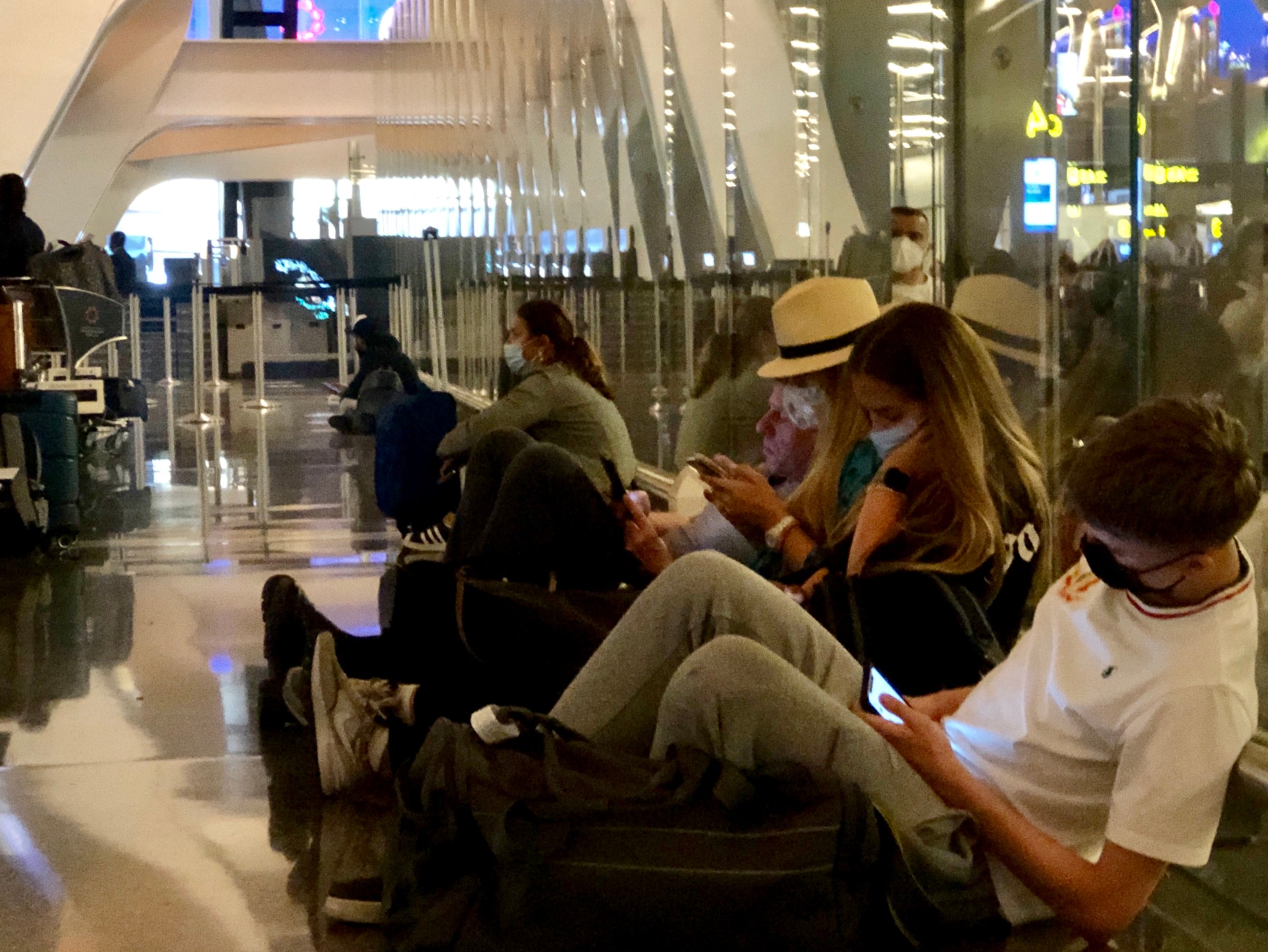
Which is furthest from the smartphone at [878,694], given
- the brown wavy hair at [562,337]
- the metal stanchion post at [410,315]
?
the metal stanchion post at [410,315]

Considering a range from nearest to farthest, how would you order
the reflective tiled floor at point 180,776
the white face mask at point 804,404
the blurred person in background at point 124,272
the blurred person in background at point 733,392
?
the reflective tiled floor at point 180,776 < the white face mask at point 804,404 < the blurred person in background at point 733,392 < the blurred person in background at point 124,272

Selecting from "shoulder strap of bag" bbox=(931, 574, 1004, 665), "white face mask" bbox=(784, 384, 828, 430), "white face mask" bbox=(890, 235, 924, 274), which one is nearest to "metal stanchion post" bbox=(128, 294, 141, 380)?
"white face mask" bbox=(890, 235, 924, 274)

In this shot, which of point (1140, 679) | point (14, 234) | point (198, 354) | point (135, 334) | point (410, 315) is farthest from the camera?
point (410, 315)

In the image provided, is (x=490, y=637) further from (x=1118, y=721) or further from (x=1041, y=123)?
(x=1041, y=123)

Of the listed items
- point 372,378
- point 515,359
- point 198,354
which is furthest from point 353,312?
point 515,359

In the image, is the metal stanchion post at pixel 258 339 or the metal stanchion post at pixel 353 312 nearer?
the metal stanchion post at pixel 258 339

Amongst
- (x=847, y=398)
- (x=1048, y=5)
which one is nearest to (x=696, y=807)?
(x=847, y=398)

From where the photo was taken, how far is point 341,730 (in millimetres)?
3254

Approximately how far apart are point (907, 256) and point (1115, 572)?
2956 millimetres

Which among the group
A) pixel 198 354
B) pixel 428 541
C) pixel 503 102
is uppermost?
pixel 503 102

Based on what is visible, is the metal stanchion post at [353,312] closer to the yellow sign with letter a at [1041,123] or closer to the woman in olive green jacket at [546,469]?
the woman in olive green jacket at [546,469]

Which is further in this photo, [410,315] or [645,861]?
[410,315]

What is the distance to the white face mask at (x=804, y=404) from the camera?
11.6ft

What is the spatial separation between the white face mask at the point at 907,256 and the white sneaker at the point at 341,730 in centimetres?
226
